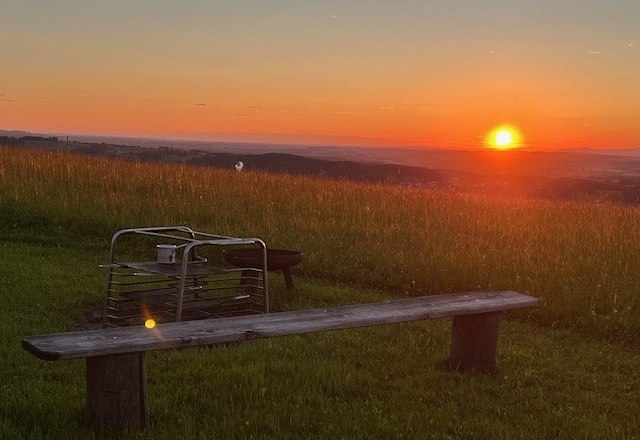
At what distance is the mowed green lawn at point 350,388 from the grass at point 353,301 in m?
0.02

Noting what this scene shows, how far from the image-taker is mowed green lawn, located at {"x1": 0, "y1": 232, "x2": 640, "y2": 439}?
4434 mm

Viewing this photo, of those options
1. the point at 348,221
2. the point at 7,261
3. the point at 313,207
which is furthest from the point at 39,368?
the point at 313,207

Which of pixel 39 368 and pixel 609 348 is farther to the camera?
pixel 609 348

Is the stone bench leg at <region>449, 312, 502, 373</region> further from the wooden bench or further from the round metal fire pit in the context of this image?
the round metal fire pit

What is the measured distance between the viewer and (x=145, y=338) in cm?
403

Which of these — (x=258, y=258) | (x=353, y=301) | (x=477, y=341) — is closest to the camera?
(x=477, y=341)

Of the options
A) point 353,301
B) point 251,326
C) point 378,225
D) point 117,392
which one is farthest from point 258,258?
point 378,225

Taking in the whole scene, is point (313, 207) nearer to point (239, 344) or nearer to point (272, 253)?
point (272, 253)

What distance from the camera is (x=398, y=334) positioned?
22.7ft

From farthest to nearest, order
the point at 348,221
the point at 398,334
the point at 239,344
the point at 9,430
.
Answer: the point at 348,221
the point at 398,334
the point at 239,344
the point at 9,430

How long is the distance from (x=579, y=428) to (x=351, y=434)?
5.01 ft

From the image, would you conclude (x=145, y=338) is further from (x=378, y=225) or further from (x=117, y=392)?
(x=378, y=225)

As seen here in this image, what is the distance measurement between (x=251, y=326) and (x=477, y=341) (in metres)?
2.09

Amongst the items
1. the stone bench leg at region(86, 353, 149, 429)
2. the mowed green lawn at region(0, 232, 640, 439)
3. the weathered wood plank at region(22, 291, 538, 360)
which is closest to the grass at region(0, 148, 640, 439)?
the mowed green lawn at region(0, 232, 640, 439)
